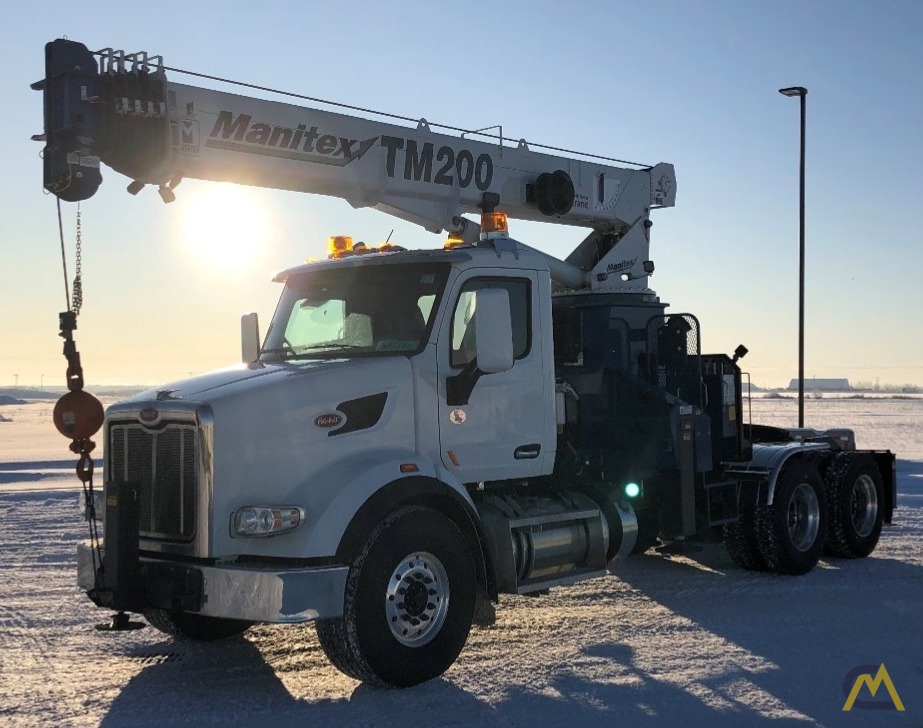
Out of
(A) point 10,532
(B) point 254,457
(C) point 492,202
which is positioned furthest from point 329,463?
(A) point 10,532

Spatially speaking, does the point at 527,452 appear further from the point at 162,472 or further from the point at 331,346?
the point at 162,472

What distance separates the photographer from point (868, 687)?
21.5 feet

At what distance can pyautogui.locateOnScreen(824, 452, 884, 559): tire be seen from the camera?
11602 millimetres

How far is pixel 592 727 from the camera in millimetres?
5801

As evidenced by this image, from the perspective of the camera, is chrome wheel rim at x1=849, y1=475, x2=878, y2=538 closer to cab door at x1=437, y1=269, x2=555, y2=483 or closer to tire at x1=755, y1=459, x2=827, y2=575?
tire at x1=755, y1=459, x2=827, y2=575

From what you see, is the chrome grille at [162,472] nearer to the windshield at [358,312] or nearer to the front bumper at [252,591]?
the front bumper at [252,591]

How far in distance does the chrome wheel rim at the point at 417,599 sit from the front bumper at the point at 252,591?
0.48 metres

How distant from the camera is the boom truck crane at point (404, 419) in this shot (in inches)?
249

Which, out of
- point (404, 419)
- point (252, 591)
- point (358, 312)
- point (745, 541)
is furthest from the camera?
point (745, 541)

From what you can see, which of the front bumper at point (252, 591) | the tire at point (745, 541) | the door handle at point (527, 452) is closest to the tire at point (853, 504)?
the tire at point (745, 541)

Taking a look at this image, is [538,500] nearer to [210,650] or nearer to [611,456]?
[611,456]

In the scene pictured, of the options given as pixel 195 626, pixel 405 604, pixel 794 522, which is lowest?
pixel 195 626

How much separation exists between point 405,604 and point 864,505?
286 inches

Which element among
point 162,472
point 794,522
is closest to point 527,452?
point 162,472
